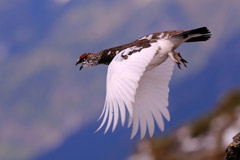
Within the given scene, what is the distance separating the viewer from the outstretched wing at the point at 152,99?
6566 millimetres

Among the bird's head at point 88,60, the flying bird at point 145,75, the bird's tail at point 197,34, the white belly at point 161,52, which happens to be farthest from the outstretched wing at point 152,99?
the bird's head at point 88,60

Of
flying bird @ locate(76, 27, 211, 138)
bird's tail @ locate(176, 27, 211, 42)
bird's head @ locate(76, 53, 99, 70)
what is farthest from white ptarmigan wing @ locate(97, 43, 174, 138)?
bird's head @ locate(76, 53, 99, 70)

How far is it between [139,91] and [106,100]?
4.51ft

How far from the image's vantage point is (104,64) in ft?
26.2

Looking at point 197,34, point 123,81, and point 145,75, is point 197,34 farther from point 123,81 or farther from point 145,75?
point 123,81

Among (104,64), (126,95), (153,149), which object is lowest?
(126,95)

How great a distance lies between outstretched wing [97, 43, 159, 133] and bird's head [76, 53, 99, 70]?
1831 mm

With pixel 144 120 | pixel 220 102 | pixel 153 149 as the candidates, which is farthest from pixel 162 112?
pixel 220 102

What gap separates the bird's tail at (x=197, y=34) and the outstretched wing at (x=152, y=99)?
1.73 ft

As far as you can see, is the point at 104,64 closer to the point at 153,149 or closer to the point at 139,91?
the point at 139,91

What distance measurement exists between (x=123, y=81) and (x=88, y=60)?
270cm

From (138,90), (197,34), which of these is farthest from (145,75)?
(197,34)

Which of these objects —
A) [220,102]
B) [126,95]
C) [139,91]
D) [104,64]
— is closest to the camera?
[126,95]

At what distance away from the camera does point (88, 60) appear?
27.1 feet
